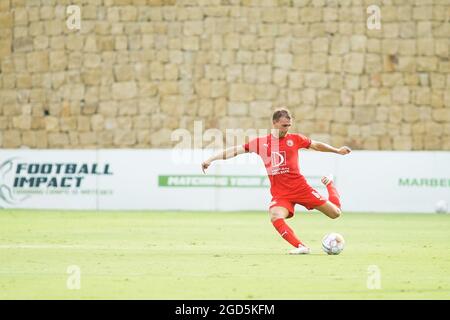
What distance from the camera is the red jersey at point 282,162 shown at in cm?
1600

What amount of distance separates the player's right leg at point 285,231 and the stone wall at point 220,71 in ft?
62.9

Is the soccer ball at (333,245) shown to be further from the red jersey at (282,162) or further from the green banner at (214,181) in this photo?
the green banner at (214,181)

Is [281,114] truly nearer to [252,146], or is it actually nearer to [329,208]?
[252,146]

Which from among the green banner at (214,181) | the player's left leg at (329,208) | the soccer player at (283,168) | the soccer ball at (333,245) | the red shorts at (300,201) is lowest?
the green banner at (214,181)

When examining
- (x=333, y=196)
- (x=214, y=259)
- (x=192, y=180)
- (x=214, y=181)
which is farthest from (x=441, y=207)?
(x=214, y=259)

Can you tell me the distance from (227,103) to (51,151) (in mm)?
7531

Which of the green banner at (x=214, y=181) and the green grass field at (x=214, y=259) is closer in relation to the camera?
the green grass field at (x=214, y=259)

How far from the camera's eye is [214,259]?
1479 centimetres

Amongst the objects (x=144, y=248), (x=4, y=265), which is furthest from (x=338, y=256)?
(x=4, y=265)

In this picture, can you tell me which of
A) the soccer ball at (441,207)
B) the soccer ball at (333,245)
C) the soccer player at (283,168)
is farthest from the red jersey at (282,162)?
the soccer ball at (441,207)

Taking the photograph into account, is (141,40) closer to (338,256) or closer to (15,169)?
(15,169)

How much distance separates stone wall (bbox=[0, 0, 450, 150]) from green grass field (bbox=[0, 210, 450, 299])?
1036 cm

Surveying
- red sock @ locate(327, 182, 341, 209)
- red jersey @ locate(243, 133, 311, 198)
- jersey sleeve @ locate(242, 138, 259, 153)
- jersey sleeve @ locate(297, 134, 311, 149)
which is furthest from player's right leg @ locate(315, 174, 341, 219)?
jersey sleeve @ locate(242, 138, 259, 153)
